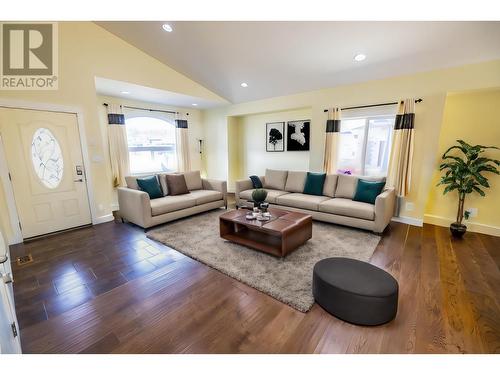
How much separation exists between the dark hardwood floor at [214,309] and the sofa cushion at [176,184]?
1.63 m

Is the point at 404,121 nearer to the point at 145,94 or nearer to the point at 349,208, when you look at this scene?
the point at 349,208

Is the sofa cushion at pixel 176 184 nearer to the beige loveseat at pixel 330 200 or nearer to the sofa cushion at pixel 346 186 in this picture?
the beige loveseat at pixel 330 200

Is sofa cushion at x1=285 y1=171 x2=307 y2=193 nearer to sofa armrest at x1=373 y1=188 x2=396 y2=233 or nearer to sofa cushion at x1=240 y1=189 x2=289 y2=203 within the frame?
sofa cushion at x1=240 y1=189 x2=289 y2=203

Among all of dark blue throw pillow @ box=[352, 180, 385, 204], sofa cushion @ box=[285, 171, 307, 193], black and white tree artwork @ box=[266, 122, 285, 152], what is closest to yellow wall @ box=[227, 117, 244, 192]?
black and white tree artwork @ box=[266, 122, 285, 152]

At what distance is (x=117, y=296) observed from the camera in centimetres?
197

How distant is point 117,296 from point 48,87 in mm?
3235

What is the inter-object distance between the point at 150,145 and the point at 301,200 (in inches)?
152

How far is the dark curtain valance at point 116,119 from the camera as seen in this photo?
450cm

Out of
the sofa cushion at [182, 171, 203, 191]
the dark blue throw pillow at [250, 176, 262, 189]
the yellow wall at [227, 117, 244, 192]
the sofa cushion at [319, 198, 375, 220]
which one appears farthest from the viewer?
the yellow wall at [227, 117, 244, 192]

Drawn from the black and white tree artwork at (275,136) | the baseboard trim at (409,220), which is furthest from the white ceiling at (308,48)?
the baseboard trim at (409,220)

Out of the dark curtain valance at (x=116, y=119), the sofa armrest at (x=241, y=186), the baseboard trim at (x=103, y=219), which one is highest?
the dark curtain valance at (x=116, y=119)

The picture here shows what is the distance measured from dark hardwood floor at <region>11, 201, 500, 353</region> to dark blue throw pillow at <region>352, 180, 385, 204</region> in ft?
3.12

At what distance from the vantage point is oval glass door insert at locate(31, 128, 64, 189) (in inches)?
126

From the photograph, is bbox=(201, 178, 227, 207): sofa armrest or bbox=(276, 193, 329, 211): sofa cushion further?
bbox=(201, 178, 227, 207): sofa armrest
